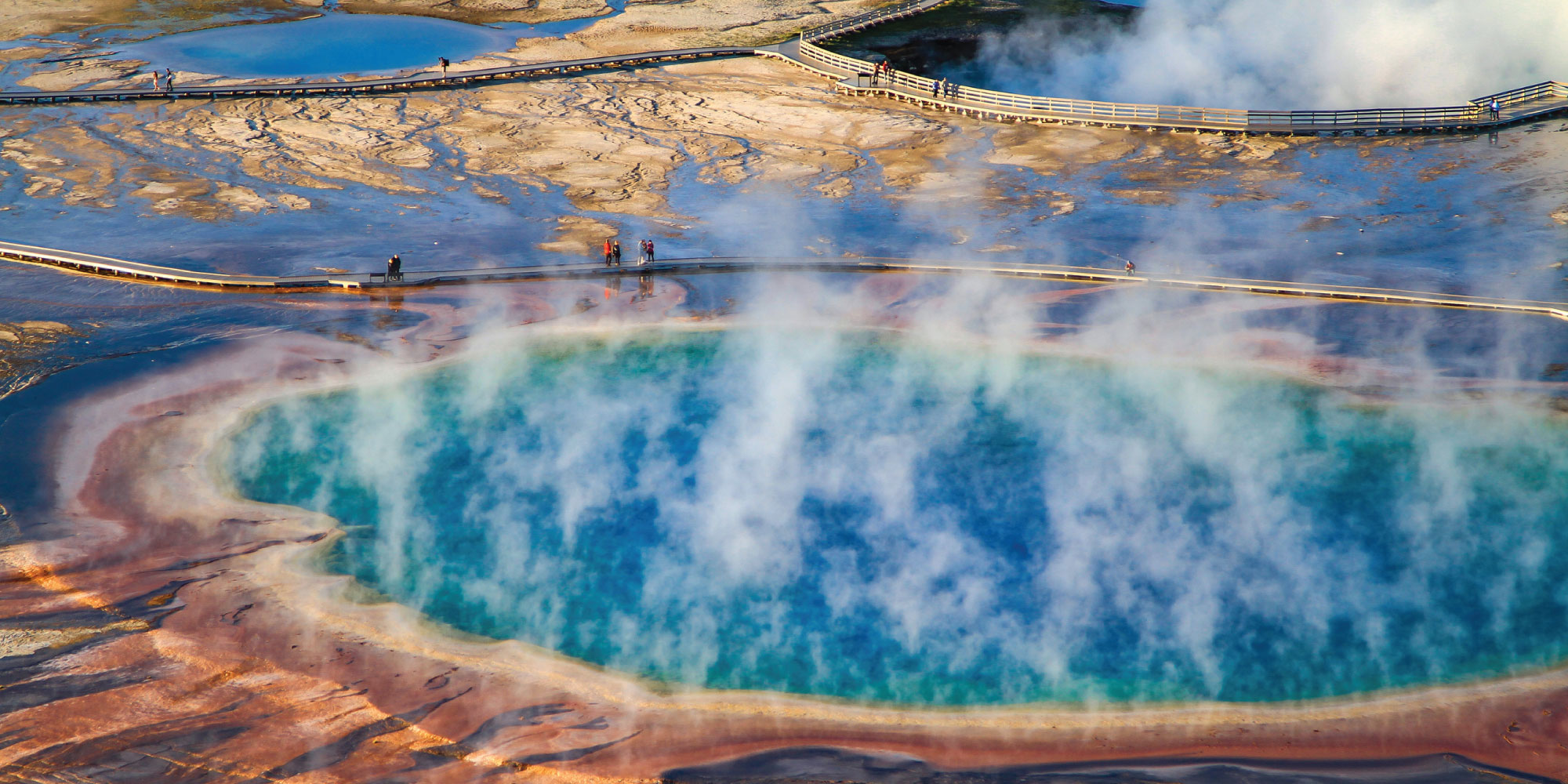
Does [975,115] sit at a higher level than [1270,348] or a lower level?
higher

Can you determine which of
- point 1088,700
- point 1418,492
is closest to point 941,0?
point 1418,492

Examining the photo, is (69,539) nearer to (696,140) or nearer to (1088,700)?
(1088,700)

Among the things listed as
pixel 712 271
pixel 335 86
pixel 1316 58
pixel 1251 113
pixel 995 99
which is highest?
pixel 1316 58

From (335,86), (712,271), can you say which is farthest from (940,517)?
(335,86)

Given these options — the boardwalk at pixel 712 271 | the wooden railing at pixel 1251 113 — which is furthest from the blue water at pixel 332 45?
the wooden railing at pixel 1251 113

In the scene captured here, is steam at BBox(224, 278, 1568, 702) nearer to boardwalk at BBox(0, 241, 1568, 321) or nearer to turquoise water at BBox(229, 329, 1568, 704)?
turquoise water at BBox(229, 329, 1568, 704)

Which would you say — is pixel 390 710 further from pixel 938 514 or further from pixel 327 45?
pixel 327 45
